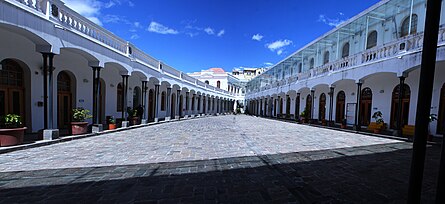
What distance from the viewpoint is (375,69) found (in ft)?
40.8

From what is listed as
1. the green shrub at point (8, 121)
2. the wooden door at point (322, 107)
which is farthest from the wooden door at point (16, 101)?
the wooden door at point (322, 107)

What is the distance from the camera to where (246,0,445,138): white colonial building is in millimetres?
11039

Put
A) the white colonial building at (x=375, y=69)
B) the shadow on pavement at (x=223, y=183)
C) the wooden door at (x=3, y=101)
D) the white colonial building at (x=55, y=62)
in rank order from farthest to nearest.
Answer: the white colonial building at (x=375, y=69), the wooden door at (x=3, y=101), the white colonial building at (x=55, y=62), the shadow on pavement at (x=223, y=183)

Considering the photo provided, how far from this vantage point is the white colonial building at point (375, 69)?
11039 mm

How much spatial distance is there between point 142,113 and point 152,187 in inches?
504

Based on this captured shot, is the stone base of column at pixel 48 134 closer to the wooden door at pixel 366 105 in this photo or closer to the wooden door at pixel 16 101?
the wooden door at pixel 16 101

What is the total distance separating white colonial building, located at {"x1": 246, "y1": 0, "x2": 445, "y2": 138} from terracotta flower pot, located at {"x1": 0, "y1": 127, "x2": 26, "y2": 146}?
15661 millimetres

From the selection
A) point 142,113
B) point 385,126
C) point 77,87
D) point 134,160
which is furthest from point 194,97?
point 134,160

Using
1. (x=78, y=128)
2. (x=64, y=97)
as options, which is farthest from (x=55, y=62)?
(x=78, y=128)

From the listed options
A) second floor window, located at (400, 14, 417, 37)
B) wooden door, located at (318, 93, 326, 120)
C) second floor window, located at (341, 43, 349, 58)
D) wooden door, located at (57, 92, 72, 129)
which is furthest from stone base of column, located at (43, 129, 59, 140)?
second floor window, located at (341, 43, 349, 58)

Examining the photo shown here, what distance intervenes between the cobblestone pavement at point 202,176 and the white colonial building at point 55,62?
3.49 metres

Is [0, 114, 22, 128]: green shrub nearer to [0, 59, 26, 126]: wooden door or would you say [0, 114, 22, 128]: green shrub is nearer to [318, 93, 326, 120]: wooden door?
[0, 59, 26, 126]: wooden door

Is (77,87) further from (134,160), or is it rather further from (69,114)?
(134,160)

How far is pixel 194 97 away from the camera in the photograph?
30.8 m
